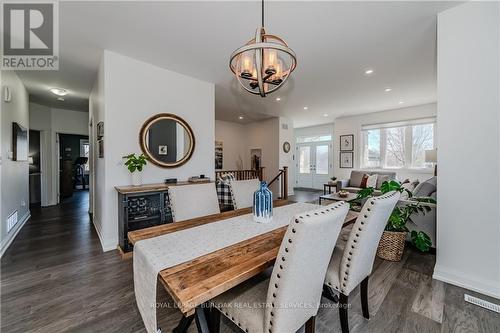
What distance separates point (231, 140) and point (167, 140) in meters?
4.60

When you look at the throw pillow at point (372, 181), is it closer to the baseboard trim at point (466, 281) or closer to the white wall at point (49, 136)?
the baseboard trim at point (466, 281)

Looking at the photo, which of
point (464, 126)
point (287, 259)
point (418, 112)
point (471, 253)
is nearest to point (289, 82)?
point (464, 126)

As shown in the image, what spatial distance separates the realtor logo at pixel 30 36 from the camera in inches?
83.4

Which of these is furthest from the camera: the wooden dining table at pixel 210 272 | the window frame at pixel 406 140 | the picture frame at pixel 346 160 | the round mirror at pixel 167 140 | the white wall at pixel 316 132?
the white wall at pixel 316 132

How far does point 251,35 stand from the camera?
2494 millimetres

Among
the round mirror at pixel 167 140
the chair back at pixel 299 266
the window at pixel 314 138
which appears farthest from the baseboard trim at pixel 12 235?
the window at pixel 314 138

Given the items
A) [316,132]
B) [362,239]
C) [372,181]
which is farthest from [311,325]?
[316,132]

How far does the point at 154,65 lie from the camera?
10.8 feet

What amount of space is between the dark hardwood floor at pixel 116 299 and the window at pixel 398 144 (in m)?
4.12

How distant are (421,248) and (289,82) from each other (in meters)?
3.27

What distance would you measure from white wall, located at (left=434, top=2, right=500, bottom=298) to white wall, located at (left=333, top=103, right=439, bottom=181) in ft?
14.0

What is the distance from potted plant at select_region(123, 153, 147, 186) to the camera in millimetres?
2881

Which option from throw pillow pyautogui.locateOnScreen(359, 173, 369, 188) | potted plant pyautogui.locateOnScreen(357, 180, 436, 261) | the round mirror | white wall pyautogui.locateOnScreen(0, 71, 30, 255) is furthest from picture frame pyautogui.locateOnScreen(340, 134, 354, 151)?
white wall pyautogui.locateOnScreen(0, 71, 30, 255)

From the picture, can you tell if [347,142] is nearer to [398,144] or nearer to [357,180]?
[398,144]
